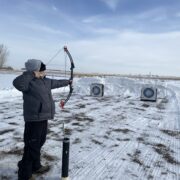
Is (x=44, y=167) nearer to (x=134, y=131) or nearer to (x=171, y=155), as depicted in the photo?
(x=171, y=155)

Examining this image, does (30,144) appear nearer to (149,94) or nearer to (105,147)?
(105,147)

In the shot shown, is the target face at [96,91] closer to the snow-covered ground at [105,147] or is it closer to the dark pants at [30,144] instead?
the snow-covered ground at [105,147]

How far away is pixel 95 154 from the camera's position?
5.58m

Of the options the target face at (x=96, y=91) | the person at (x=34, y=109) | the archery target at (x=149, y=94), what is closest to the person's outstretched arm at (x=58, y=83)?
the person at (x=34, y=109)

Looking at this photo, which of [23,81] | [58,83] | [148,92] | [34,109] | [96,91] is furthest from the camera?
[96,91]

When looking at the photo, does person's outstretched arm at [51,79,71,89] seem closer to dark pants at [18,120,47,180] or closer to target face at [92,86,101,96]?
dark pants at [18,120,47,180]

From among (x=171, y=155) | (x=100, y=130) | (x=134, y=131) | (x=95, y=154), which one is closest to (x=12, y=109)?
(x=100, y=130)

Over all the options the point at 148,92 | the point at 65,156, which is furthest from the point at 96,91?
the point at 65,156

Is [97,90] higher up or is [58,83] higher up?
[58,83]

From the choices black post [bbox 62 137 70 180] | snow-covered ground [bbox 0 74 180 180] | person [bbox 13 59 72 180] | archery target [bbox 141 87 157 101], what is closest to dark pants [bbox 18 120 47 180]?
person [bbox 13 59 72 180]

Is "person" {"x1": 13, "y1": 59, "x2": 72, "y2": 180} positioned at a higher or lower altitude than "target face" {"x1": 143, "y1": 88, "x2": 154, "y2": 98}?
higher

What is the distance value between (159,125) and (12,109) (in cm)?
543

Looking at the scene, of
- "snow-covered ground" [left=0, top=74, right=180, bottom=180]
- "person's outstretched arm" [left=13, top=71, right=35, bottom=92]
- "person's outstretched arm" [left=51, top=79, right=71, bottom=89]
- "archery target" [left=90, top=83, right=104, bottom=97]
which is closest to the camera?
"person's outstretched arm" [left=13, top=71, right=35, bottom=92]

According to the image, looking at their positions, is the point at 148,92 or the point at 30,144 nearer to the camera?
the point at 30,144
